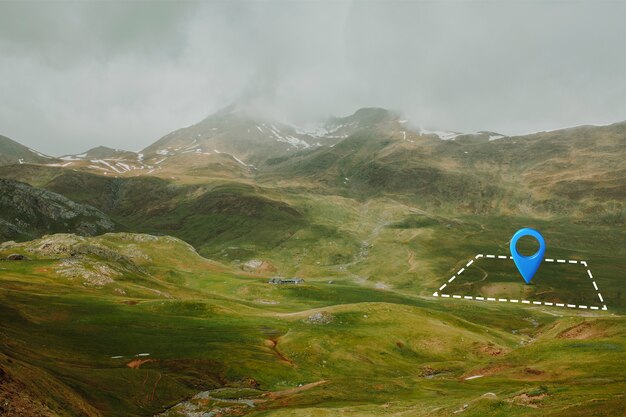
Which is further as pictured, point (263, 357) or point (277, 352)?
point (277, 352)

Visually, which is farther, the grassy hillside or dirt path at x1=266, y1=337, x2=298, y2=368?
dirt path at x1=266, y1=337, x2=298, y2=368

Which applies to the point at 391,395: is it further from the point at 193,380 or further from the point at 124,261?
the point at 124,261

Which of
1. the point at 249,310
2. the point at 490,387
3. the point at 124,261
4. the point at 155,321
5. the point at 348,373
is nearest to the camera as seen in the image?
the point at 490,387

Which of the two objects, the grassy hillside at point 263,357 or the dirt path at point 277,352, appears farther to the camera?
the dirt path at point 277,352

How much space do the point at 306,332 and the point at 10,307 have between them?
5137cm

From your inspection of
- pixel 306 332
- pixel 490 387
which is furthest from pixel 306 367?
pixel 490 387

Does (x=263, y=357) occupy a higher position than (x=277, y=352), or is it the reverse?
(x=263, y=357)

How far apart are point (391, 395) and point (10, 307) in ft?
209

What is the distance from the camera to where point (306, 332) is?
3519 inches

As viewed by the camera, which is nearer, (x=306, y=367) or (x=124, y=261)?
(x=306, y=367)

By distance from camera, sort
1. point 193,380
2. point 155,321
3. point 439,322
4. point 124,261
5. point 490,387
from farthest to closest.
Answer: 1. point 124,261
2. point 439,322
3. point 155,321
4. point 193,380
5. point 490,387

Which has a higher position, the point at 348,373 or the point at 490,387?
the point at 490,387

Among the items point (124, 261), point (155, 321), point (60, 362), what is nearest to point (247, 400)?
point (60, 362)

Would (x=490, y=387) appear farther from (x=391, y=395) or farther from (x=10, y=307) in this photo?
(x=10, y=307)
